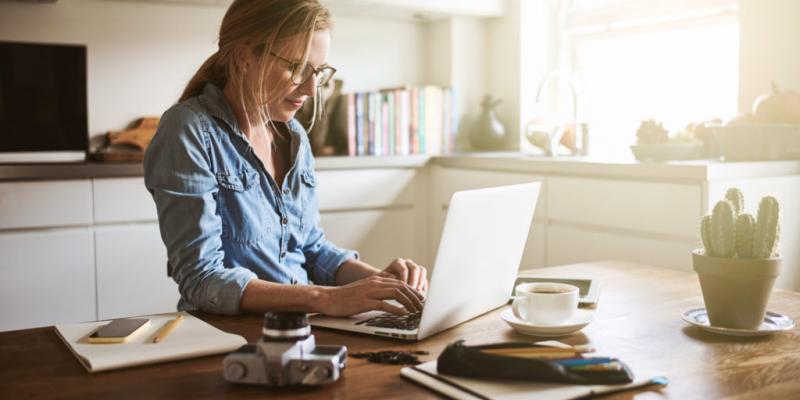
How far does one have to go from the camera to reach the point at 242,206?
150 centimetres

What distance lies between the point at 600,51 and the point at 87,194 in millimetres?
2426

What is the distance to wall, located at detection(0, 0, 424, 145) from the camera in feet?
10.7

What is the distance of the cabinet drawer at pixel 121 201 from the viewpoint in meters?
2.95

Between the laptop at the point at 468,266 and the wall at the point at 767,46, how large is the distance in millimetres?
1892

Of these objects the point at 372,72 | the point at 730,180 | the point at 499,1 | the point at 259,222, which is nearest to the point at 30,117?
the point at 372,72

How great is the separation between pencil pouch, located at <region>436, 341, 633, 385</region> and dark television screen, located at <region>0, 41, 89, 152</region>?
260 cm

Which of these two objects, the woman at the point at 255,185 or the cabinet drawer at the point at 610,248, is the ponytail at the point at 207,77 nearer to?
the woman at the point at 255,185

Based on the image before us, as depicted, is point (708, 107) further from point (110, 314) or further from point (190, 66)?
point (110, 314)

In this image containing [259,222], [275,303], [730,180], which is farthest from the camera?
[730,180]

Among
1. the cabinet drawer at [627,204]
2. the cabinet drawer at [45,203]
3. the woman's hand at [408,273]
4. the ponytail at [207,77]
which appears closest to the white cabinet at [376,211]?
the cabinet drawer at [627,204]

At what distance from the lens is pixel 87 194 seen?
292 cm

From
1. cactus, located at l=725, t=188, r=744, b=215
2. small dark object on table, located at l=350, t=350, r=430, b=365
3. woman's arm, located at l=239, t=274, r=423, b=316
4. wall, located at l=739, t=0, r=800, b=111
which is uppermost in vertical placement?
wall, located at l=739, t=0, r=800, b=111

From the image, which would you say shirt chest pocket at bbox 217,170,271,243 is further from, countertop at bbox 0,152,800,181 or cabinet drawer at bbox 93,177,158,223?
cabinet drawer at bbox 93,177,158,223

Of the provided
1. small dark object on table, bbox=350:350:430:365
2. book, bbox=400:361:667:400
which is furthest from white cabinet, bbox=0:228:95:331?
book, bbox=400:361:667:400
